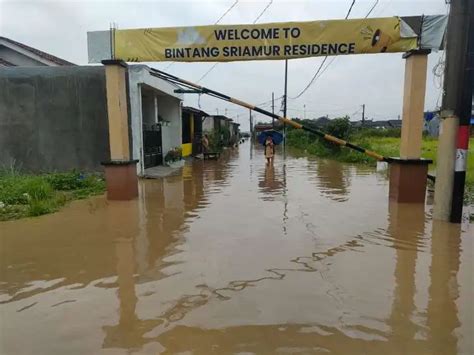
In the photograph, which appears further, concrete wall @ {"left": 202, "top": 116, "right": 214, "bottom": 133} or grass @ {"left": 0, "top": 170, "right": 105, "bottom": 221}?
concrete wall @ {"left": 202, "top": 116, "right": 214, "bottom": 133}

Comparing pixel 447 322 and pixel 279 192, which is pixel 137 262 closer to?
pixel 447 322

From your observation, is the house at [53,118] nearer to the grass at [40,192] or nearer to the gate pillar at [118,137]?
the grass at [40,192]

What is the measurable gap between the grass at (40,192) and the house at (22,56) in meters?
7.66

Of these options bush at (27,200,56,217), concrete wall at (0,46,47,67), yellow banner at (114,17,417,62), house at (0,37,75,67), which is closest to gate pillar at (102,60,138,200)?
yellow banner at (114,17,417,62)

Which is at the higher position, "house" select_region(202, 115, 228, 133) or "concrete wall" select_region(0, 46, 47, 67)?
"concrete wall" select_region(0, 46, 47, 67)

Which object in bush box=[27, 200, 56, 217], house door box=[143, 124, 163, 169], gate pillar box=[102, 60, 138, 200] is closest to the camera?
bush box=[27, 200, 56, 217]

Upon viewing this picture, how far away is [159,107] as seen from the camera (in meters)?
20.3

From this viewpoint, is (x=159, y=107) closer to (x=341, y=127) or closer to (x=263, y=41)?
(x=341, y=127)

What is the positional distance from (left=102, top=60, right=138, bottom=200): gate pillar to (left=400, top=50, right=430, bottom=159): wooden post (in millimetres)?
6261

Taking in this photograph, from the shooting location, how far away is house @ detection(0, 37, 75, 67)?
1738 centimetres

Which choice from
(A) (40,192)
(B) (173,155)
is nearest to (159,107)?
(B) (173,155)

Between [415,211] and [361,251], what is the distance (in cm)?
313

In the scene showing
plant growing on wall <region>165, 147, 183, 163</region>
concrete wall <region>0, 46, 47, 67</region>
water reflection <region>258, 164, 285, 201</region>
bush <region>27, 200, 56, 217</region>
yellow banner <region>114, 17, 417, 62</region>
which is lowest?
water reflection <region>258, 164, 285, 201</region>

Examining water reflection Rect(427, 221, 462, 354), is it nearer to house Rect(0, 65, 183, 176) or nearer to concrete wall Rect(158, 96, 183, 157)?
house Rect(0, 65, 183, 176)
